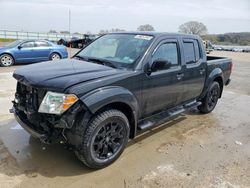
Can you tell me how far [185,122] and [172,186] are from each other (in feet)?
8.10

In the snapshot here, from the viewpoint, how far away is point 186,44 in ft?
15.5

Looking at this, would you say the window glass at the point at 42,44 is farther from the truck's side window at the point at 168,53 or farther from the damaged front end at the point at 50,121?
the damaged front end at the point at 50,121

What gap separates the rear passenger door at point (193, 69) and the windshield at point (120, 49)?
41.5 inches

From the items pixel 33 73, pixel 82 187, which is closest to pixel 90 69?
pixel 33 73

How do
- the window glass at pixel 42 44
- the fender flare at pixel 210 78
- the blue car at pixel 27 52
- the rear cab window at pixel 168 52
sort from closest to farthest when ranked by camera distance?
the rear cab window at pixel 168 52, the fender flare at pixel 210 78, the blue car at pixel 27 52, the window glass at pixel 42 44

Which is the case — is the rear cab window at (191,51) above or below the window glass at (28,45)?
above

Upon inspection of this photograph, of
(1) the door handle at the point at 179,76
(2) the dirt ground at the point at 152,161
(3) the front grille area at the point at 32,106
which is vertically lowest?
(2) the dirt ground at the point at 152,161

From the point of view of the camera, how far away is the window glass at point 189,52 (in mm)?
4664

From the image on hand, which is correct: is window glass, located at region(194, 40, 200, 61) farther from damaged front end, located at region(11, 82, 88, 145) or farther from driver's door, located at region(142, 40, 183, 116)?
damaged front end, located at region(11, 82, 88, 145)

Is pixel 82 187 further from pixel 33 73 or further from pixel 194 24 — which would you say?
pixel 194 24

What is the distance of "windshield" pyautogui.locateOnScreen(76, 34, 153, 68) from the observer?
149 inches

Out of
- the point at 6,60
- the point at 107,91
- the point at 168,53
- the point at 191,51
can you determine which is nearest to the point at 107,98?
the point at 107,91

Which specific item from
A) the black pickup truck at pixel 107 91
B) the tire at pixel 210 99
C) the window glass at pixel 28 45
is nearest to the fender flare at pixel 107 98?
the black pickup truck at pixel 107 91

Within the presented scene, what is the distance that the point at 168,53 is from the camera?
4238mm
